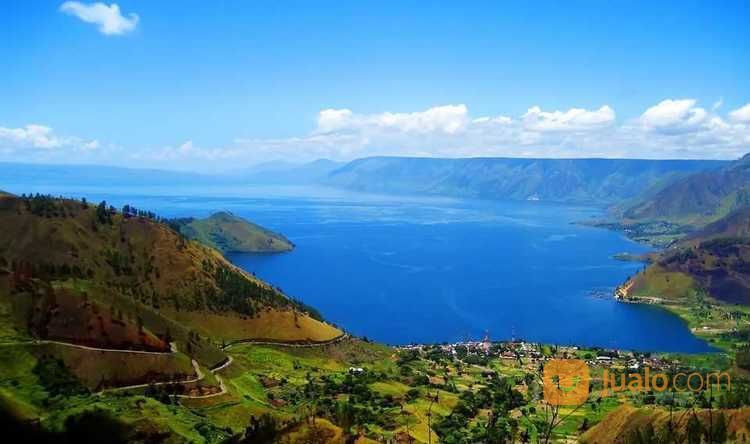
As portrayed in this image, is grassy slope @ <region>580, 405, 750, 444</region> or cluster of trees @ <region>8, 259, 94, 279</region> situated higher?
cluster of trees @ <region>8, 259, 94, 279</region>

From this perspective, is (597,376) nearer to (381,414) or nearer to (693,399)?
(693,399)

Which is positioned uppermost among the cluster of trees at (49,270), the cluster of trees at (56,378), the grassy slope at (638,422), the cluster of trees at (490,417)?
the cluster of trees at (49,270)

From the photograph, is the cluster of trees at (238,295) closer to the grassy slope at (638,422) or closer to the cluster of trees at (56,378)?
the cluster of trees at (56,378)

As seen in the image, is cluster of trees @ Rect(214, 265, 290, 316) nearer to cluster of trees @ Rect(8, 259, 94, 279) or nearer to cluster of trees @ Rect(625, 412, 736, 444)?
cluster of trees @ Rect(8, 259, 94, 279)

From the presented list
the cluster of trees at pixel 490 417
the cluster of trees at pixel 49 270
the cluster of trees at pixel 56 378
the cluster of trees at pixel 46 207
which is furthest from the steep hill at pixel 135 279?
the cluster of trees at pixel 490 417

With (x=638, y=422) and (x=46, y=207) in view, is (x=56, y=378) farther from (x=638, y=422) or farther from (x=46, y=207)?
(x=46, y=207)

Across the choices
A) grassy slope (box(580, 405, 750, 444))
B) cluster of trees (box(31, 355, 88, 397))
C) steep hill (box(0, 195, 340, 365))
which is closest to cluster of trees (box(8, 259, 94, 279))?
steep hill (box(0, 195, 340, 365))

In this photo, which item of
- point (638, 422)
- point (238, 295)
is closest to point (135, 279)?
point (238, 295)

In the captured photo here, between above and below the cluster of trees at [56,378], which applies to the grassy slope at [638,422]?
below
